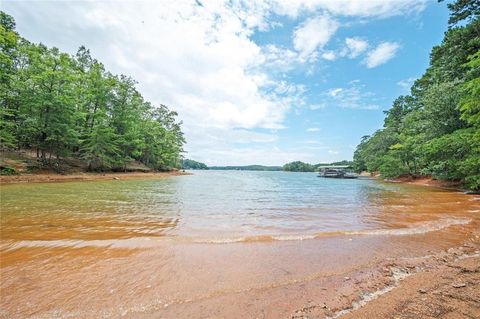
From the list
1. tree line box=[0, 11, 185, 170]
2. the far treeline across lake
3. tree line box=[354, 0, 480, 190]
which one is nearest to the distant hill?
the far treeline across lake

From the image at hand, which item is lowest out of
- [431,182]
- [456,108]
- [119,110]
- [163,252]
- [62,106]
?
[163,252]

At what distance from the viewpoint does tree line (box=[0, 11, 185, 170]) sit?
22031 mm

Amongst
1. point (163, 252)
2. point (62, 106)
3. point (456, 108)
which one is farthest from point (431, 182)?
point (62, 106)

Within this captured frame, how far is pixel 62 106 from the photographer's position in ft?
76.0

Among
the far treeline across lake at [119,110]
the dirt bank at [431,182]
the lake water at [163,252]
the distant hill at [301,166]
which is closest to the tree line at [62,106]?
the far treeline across lake at [119,110]

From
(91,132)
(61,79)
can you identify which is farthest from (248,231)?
(91,132)

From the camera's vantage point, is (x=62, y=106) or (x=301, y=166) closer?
(x=62, y=106)

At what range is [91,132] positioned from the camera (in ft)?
97.0

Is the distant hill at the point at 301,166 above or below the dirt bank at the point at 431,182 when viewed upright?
above

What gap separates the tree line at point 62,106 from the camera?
22031 millimetres

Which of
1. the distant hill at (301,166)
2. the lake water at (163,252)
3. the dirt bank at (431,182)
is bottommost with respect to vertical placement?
the lake water at (163,252)

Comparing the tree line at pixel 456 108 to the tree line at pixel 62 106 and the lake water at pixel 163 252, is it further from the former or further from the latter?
the tree line at pixel 62 106

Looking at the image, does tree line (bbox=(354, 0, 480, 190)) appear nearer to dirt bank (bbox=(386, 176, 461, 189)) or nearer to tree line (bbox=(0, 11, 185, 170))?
dirt bank (bbox=(386, 176, 461, 189))

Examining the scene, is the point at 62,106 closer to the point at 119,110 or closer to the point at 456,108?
the point at 119,110
